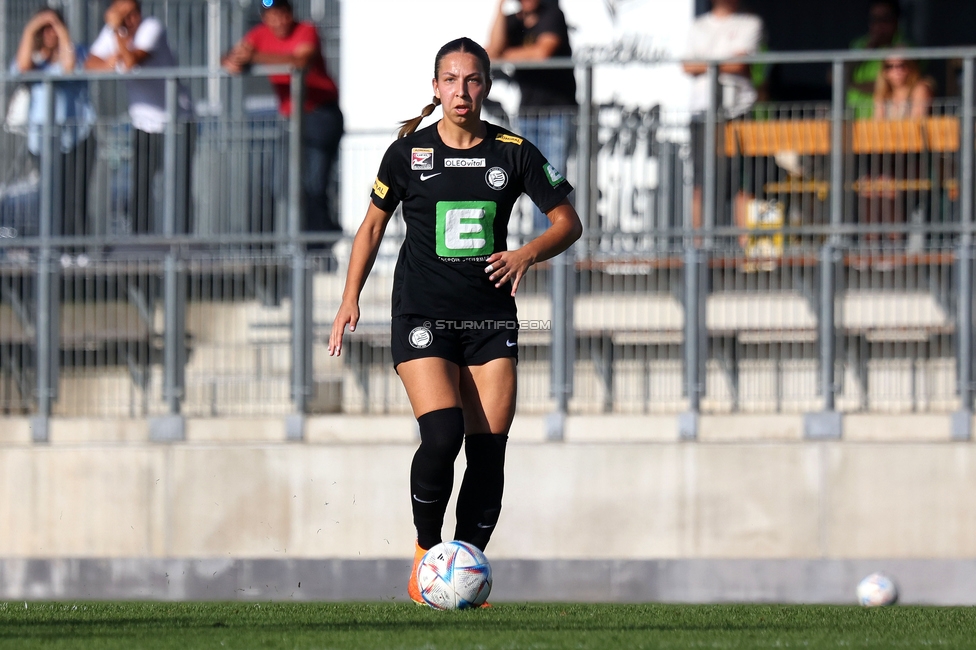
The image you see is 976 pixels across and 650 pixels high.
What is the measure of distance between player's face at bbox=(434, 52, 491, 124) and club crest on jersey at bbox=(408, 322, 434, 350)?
0.84 m

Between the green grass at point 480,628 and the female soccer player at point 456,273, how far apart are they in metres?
0.58

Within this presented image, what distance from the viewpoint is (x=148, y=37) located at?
13047mm

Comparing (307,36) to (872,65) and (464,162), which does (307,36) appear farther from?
(464,162)

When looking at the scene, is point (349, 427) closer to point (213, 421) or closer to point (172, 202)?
point (213, 421)

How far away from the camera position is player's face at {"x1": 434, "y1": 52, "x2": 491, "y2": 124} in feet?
21.2

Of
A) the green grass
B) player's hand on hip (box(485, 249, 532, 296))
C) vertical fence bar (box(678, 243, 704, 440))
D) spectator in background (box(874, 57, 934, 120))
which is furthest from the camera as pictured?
spectator in background (box(874, 57, 934, 120))

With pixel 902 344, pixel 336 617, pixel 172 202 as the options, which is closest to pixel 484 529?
pixel 336 617

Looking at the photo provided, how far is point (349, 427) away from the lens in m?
11.4

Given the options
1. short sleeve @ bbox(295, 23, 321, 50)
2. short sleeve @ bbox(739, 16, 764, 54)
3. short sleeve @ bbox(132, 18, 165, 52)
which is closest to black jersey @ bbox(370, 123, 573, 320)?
short sleeve @ bbox(295, 23, 321, 50)

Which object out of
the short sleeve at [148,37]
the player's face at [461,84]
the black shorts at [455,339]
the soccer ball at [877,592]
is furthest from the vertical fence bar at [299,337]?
the player's face at [461,84]

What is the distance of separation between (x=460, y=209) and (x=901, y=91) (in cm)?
629

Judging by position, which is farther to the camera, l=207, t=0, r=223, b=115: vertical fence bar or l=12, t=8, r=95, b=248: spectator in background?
l=207, t=0, r=223, b=115: vertical fence bar

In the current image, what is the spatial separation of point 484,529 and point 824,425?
4631mm

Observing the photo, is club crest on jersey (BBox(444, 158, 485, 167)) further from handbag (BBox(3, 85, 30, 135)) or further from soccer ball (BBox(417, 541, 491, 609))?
handbag (BBox(3, 85, 30, 135))
